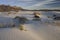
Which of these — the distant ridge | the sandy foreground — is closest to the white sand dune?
the sandy foreground

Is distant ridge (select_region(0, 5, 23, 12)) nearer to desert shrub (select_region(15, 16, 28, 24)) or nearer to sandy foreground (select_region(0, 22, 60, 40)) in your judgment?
desert shrub (select_region(15, 16, 28, 24))

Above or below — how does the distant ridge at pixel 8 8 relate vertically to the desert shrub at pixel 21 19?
above

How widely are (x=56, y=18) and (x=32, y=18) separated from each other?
29 centimetres

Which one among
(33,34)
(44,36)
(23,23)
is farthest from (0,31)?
(44,36)

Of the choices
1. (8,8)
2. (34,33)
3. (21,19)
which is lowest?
(34,33)

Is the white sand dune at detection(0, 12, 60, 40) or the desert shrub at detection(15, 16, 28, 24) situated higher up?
the desert shrub at detection(15, 16, 28, 24)

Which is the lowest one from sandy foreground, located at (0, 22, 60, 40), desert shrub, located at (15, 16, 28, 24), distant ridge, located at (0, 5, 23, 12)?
sandy foreground, located at (0, 22, 60, 40)

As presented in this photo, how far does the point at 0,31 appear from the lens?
1.36m

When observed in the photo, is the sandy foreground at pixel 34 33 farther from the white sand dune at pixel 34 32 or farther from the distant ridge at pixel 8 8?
the distant ridge at pixel 8 8

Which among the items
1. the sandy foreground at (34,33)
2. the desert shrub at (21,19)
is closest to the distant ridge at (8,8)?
the desert shrub at (21,19)

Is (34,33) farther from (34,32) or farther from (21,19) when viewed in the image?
(21,19)

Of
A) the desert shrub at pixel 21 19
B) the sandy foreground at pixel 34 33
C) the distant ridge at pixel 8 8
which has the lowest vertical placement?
the sandy foreground at pixel 34 33

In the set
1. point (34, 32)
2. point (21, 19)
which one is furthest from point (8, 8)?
point (34, 32)

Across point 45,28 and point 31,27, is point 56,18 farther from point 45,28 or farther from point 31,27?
point 31,27
